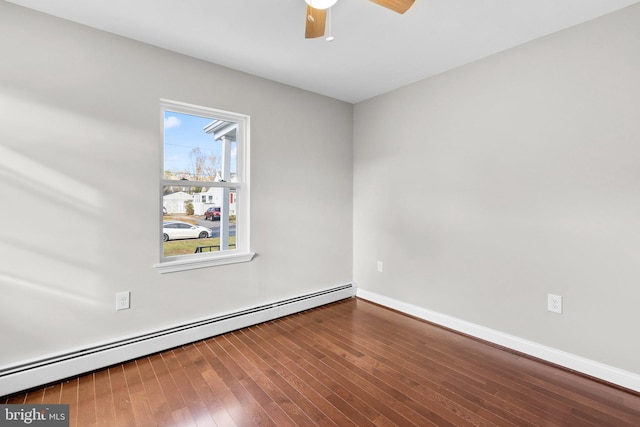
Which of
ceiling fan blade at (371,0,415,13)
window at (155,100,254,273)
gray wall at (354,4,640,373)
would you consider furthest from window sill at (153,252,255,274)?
ceiling fan blade at (371,0,415,13)

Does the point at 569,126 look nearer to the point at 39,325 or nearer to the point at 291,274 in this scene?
the point at 291,274

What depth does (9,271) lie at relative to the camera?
6.47ft

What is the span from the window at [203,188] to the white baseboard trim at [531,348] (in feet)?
6.22

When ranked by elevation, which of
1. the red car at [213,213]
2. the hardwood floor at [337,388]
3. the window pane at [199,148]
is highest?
the window pane at [199,148]

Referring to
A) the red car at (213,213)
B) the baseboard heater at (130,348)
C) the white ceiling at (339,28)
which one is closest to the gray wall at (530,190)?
the white ceiling at (339,28)

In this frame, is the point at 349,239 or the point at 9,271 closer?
the point at 9,271

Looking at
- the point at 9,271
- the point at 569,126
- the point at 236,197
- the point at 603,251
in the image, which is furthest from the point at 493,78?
the point at 9,271

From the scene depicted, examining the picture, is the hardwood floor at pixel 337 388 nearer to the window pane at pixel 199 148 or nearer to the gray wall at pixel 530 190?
the gray wall at pixel 530 190

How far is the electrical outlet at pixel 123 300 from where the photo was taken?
234cm

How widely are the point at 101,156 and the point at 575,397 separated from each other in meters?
3.66

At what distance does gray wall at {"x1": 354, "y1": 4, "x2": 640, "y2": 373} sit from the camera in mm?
2041

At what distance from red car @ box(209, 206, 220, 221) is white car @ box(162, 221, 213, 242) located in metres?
0.11

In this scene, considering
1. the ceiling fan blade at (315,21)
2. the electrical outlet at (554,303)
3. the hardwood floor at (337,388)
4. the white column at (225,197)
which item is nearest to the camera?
the ceiling fan blade at (315,21)

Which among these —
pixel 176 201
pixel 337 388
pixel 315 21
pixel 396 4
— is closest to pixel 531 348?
pixel 337 388
